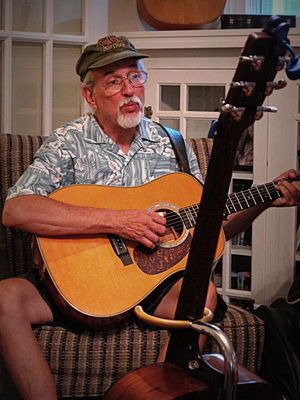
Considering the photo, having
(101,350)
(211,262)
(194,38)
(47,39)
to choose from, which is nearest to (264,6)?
(194,38)

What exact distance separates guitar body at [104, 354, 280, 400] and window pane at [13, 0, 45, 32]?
1937mm

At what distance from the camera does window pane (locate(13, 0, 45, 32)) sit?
2.81 metres

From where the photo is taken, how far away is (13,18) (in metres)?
2.81

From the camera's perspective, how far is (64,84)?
9.73 feet

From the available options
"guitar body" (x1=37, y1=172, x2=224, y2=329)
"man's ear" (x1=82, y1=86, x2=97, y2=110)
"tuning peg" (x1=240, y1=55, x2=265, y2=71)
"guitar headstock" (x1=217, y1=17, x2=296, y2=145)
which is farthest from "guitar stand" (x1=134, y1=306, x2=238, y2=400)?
"man's ear" (x1=82, y1=86, x2=97, y2=110)

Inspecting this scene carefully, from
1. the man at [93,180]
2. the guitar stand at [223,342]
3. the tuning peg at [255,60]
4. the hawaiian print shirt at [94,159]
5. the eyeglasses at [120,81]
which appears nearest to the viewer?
the tuning peg at [255,60]

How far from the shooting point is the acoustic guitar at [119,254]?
177 centimetres

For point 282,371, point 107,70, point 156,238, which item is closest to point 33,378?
point 156,238

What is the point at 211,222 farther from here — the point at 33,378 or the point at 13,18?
the point at 13,18

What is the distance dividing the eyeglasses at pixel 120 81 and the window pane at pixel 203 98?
33.8 inches

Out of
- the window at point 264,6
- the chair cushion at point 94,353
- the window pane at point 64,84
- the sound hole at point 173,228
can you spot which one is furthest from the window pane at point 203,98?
the chair cushion at point 94,353

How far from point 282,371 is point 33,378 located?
82cm

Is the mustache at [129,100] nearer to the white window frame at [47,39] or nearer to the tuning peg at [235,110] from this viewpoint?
the white window frame at [47,39]

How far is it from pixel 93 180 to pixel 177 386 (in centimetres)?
99
